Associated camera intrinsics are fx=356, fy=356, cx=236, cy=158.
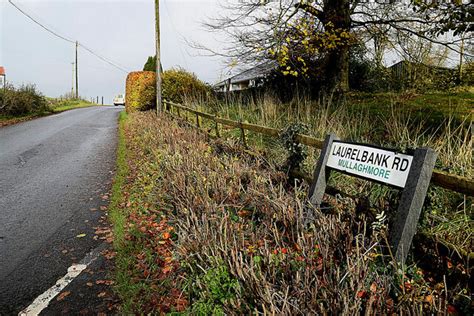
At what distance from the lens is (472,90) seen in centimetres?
1702

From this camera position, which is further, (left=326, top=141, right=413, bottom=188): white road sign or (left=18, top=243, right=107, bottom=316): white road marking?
(left=18, top=243, right=107, bottom=316): white road marking

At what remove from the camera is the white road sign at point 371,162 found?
2898 millimetres

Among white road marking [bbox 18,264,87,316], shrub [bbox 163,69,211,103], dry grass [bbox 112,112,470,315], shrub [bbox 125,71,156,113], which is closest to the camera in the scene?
dry grass [bbox 112,112,470,315]

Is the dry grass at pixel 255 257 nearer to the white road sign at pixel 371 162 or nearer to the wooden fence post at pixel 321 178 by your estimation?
the wooden fence post at pixel 321 178

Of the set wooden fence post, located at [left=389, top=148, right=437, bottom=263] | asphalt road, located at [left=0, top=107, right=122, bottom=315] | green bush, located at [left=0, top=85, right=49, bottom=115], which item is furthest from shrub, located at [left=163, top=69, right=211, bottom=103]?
→ wooden fence post, located at [left=389, top=148, right=437, bottom=263]

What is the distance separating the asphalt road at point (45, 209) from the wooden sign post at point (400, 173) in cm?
335

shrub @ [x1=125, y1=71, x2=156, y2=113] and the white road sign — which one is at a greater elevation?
shrub @ [x1=125, y1=71, x2=156, y2=113]

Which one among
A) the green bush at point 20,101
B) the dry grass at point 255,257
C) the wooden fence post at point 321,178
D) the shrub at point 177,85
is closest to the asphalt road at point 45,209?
the dry grass at point 255,257

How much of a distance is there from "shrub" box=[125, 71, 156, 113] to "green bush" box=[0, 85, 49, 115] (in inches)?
262

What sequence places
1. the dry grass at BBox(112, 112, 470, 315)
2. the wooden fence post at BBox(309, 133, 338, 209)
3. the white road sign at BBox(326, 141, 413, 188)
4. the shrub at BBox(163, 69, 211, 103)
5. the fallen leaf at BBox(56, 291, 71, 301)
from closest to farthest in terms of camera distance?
the dry grass at BBox(112, 112, 470, 315)
the white road sign at BBox(326, 141, 413, 188)
the fallen leaf at BBox(56, 291, 71, 301)
the wooden fence post at BBox(309, 133, 338, 209)
the shrub at BBox(163, 69, 211, 103)

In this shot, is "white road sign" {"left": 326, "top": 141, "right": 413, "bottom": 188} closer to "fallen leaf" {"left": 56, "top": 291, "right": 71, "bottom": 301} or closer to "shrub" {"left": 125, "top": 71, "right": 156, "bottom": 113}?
"fallen leaf" {"left": 56, "top": 291, "right": 71, "bottom": 301}

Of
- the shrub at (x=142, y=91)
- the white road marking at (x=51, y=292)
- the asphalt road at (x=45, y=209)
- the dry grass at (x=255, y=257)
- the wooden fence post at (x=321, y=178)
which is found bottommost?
the white road marking at (x=51, y=292)

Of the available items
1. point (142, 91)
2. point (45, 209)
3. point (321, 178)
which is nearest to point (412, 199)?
point (321, 178)

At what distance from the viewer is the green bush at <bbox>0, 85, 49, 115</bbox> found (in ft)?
65.2
